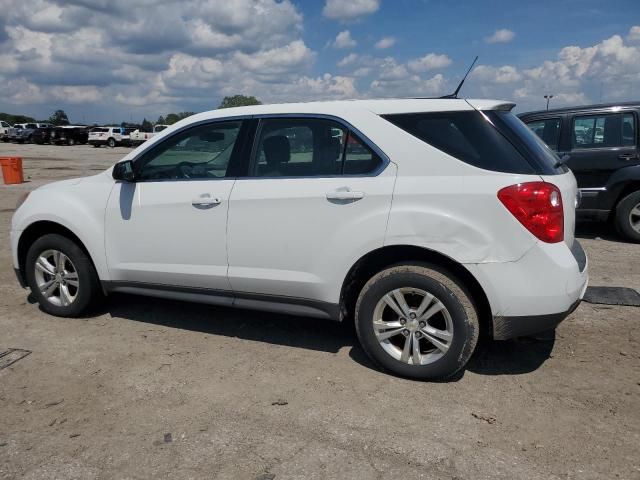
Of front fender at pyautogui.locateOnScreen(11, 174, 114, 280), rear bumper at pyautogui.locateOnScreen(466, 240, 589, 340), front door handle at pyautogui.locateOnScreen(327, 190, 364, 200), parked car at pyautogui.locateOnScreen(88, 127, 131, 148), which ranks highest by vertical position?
parked car at pyautogui.locateOnScreen(88, 127, 131, 148)

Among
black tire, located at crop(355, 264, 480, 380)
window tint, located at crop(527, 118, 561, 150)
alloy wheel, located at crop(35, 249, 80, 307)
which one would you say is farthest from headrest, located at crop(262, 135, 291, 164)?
window tint, located at crop(527, 118, 561, 150)

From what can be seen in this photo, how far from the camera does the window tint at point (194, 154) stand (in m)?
4.00

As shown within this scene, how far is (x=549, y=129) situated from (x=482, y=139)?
5.09m

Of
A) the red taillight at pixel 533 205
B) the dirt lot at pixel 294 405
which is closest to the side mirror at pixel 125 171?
the dirt lot at pixel 294 405

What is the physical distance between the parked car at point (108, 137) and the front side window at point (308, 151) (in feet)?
143

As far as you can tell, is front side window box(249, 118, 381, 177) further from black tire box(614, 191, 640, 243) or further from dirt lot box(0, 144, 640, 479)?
black tire box(614, 191, 640, 243)

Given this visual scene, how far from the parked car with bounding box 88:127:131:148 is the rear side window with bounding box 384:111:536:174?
44451mm

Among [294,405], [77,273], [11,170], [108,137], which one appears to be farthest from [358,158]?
[108,137]

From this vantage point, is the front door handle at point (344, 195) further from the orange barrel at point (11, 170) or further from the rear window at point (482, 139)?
the orange barrel at point (11, 170)

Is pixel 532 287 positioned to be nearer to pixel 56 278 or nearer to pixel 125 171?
pixel 125 171

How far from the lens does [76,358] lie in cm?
392

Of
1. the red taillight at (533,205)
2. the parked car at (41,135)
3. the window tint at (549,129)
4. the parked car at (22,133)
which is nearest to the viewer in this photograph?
the red taillight at (533,205)

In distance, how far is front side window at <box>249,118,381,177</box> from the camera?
354cm

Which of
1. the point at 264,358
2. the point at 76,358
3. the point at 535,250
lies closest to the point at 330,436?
the point at 264,358
